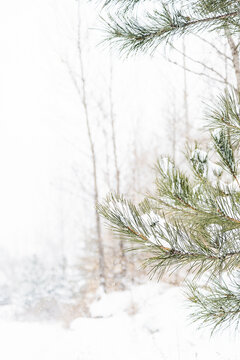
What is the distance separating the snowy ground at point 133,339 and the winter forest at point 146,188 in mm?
24

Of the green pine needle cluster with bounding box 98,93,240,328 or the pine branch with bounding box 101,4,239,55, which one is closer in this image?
the green pine needle cluster with bounding box 98,93,240,328

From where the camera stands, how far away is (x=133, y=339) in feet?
13.6

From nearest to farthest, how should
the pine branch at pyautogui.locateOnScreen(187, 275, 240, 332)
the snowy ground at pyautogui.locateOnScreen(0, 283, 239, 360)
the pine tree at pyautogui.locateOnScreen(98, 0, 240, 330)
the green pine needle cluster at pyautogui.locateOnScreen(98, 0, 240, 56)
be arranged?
the pine tree at pyautogui.locateOnScreen(98, 0, 240, 330) → the pine branch at pyautogui.locateOnScreen(187, 275, 240, 332) → the green pine needle cluster at pyautogui.locateOnScreen(98, 0, 240, 56) → the snowy ground at pyautogui.locateOnScreen(0, 283, 239, 360)

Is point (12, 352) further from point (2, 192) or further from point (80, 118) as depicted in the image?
point (2, 192)

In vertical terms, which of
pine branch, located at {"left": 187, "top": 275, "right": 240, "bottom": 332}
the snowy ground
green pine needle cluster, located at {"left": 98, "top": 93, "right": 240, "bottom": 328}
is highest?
green pine needle cluster, located at {"left": 98, "top": 93, "right": 240, "bottom": 328}

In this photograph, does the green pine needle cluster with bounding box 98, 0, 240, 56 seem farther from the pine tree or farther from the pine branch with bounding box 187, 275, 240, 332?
the pine branch with bounding box 187, 275, 240, 332

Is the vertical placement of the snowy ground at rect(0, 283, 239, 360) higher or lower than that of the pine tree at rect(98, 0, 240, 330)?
lower

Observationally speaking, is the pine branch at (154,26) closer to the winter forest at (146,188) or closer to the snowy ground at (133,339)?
the winter forest at (146,188)

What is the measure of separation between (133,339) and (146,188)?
260 cm

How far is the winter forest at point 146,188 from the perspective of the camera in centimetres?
130

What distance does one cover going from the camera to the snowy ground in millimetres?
2943

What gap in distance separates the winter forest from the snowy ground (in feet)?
0.08

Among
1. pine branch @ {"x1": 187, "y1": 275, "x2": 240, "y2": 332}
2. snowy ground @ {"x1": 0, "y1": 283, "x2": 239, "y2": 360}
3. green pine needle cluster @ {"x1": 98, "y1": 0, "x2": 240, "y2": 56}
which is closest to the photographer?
pine branch @ {"x1": 187, "y1": 275, "x2": 240, "y2": 332}

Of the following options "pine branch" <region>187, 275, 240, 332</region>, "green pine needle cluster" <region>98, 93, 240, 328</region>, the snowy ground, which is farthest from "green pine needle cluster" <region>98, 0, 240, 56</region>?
the snowy ground
